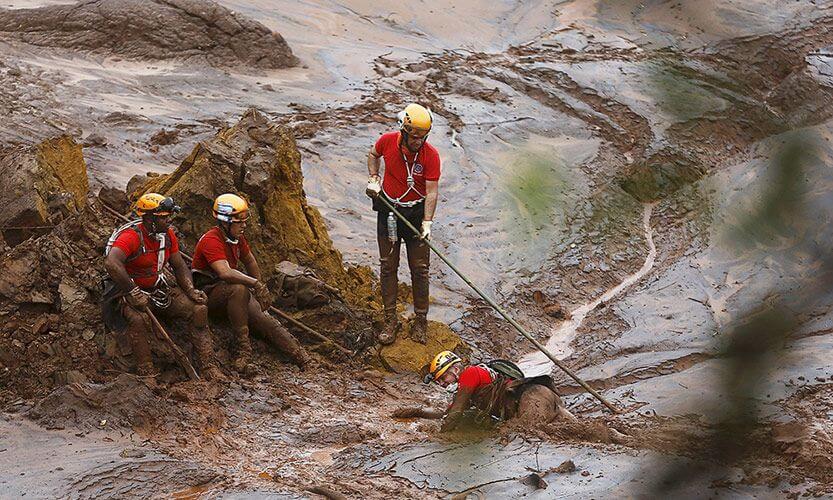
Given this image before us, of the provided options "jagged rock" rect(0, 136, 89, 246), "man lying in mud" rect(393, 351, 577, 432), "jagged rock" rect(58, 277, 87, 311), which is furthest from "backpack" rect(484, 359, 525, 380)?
"jagged rock" rect(0, 136, 89, 246)

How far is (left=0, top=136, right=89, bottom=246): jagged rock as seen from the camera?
26.1 ft

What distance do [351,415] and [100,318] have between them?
70.5 inches

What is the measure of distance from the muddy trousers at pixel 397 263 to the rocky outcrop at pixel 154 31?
20.0ft

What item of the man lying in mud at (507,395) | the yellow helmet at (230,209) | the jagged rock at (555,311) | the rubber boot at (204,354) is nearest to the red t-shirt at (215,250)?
the yellow helmet at (230,209)

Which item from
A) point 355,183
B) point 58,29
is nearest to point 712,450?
point 355,183

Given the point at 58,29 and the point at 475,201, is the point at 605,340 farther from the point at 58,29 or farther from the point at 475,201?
the point at 58,29

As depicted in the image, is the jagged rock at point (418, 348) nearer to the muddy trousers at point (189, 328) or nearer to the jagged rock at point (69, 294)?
the muddy trousers at point (189, 328)

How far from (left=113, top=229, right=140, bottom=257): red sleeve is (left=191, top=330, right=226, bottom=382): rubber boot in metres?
0.82

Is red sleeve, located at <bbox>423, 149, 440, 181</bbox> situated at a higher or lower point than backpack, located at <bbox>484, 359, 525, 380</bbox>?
A: higher

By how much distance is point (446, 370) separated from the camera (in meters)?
7.86

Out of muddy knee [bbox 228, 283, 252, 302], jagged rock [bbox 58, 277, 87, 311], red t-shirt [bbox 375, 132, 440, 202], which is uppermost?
red t-shirt [bbox 375, 132, 440, 202]

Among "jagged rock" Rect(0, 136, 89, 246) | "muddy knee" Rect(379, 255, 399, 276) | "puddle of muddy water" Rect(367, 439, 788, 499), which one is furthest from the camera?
"muddy knee" Rect(379, 255, 399, 276)

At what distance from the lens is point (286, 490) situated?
19.6ft

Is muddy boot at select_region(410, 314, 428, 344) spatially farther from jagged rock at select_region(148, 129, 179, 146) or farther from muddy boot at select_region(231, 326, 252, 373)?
jagged rock at select_region(148, 129, 179, 146)
